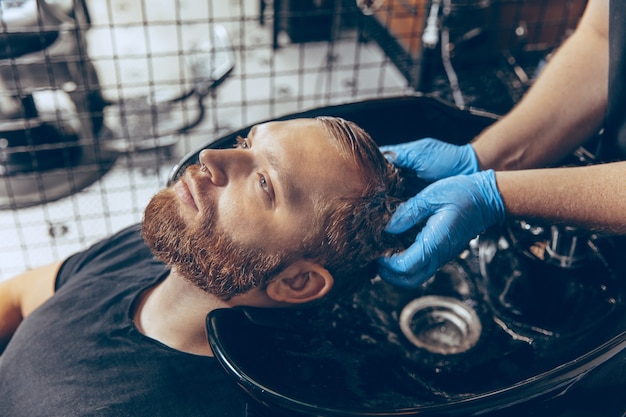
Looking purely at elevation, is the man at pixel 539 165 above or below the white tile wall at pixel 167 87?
above

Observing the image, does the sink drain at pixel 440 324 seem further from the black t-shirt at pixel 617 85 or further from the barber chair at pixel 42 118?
the barber chair at pixel 42 118

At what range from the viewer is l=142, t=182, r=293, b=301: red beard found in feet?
3.89

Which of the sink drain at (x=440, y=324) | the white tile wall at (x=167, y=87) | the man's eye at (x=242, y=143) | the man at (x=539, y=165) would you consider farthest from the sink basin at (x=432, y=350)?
the white tile wall at (x=167, y=87)

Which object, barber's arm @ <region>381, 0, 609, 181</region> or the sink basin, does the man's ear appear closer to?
the sink basin

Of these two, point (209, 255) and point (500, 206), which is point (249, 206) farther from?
point (500, 206)

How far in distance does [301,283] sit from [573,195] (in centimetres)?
49

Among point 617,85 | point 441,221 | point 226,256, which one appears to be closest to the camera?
point 441,221

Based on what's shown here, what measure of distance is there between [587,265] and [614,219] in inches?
9.8

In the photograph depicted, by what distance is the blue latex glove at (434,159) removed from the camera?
1.30 m

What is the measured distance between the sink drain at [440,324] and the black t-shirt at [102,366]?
42 centimetres

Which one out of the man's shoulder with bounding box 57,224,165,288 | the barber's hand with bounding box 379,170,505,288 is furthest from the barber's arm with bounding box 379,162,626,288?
the man's shoulder with bounding box 57,224,165,288

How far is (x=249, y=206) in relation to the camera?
1.19m

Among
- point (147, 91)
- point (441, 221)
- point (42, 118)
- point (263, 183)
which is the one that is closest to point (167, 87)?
point (147, 91)

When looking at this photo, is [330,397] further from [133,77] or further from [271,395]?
[133,77]
